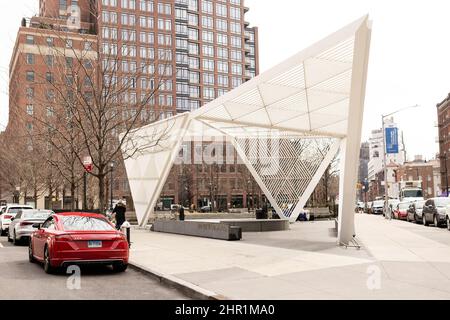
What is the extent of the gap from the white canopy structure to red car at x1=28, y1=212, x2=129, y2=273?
783cm

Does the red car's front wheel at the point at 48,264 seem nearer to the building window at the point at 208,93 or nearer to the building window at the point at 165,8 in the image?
the building window at the point at 165,8

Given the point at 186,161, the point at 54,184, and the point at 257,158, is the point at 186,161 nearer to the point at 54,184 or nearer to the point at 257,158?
the point at 54,184

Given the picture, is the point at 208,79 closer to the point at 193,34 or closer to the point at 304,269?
the point at 193,34

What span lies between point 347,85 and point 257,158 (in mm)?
15261

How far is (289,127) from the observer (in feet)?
91.4

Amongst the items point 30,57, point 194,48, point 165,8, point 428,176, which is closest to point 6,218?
point 30,57

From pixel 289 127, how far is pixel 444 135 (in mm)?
69331

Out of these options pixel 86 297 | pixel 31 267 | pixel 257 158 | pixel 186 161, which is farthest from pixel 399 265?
pixel 186 161

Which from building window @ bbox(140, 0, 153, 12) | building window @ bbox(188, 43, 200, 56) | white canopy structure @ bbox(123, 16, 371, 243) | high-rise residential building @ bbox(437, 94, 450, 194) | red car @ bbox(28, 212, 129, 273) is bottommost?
red car @ bbox(28, 212, 129, 273)

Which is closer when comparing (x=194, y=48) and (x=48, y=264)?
(x=48, y=264)

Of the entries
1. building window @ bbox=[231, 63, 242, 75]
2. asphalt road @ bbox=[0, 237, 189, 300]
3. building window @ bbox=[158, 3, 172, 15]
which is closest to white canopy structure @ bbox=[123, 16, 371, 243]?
asphalt road @ bbox=[0, 237, 189, 300]

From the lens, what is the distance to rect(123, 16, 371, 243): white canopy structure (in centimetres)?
1546

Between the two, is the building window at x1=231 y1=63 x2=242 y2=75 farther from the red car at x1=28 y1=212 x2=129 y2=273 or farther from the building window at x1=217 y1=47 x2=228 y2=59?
the red car at x1=28 y1=212 x2=129 y2=273

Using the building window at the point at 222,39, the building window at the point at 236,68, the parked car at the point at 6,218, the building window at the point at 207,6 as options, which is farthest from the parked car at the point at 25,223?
the building window at the point at 207,6
